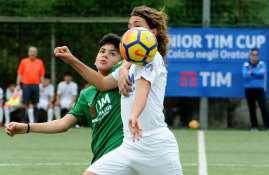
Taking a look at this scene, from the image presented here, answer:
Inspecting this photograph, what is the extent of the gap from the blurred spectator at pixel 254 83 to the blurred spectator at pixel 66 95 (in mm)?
4169

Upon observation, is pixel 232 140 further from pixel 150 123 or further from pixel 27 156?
pixel 150 123

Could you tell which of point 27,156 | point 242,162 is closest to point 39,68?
point 27,156

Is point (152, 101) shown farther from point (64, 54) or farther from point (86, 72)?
point (64, 54)

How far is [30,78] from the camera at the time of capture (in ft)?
61.9

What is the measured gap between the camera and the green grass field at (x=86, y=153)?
10.6m

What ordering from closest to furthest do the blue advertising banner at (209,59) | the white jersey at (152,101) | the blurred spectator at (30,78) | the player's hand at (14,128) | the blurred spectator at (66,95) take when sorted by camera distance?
the white jersey at (152,101) < the player's hand at (14,128) < the blue advertising banner at (209,59) < the blurred spectator at (30,78) < the blurred spectator at (66,95)

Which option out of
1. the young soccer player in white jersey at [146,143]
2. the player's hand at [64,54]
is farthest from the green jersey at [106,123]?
the player's hand at [64,54]

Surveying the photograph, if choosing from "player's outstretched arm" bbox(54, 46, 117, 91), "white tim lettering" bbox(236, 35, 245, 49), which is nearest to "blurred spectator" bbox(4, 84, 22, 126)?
"white tim lettering" bbox(236, 35, 245, 49)

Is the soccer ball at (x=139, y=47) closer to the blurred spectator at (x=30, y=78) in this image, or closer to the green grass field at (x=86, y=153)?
the green grass field at (x=86, y=153)

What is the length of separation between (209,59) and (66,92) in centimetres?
353

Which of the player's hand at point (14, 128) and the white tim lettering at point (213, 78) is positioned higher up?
the player's hand at point (14, 128)

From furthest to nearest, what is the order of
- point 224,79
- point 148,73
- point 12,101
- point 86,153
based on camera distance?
point 12,101
point 224,79
point 86,153
point 148,73

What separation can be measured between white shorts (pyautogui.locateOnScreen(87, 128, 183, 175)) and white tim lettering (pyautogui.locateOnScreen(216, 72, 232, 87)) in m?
13.4

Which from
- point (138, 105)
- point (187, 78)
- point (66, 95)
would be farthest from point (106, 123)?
point (66, 95)
